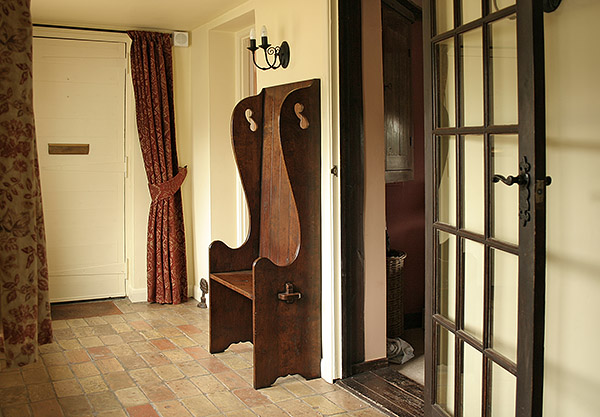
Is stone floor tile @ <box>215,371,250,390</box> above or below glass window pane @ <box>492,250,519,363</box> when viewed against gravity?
below

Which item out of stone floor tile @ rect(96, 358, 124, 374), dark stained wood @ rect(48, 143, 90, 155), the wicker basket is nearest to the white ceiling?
dark stained wood @ rect(48, 143, 90, 155)

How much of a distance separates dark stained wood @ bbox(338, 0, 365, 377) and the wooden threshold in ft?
1.82

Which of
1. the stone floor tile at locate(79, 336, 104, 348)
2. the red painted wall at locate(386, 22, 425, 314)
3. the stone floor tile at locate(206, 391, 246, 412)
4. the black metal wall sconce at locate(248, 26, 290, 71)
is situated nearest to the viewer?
the stone floor tile at locate(206, 391, 246, 412)

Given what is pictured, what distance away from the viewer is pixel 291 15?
13.0 feet

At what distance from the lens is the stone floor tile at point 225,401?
3.39m

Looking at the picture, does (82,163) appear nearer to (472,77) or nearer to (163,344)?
(163,344)

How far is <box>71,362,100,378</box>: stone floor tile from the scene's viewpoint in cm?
393

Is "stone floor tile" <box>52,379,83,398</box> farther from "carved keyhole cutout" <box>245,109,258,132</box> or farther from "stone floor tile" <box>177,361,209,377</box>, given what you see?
"carved keyhole cutout" <box>245,109,258,132</box>

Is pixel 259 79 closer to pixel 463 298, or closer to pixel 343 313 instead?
pixel 343 313

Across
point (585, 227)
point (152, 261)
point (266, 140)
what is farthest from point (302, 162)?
point (152, 261)

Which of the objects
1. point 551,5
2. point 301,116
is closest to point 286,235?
point 301,116

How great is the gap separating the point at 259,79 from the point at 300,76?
613mm

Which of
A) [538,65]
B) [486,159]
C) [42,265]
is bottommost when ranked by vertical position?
[42,265]

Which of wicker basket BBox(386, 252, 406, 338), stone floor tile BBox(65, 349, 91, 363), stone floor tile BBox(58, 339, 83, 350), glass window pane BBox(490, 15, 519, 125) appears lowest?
stone floor tile BBox(65, 349, 91, 363)
